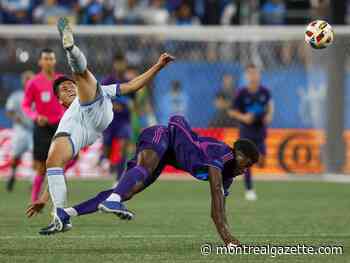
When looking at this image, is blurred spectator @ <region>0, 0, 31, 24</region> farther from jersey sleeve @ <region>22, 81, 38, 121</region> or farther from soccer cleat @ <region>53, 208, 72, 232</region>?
soccer cleat @ <region>53, 208, 72, 232</region>

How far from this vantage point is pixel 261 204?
18.0m

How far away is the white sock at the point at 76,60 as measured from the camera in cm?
1092

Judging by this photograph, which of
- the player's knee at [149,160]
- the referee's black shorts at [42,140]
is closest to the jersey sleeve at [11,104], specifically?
the referee's black shorts at [42,140]

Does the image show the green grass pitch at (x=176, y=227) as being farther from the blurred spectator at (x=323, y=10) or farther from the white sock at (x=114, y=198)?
the blurred spectator at (x=323, y=10)

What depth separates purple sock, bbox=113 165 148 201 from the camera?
35.8ft

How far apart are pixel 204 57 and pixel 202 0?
4.02m

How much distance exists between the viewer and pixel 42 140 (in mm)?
16609

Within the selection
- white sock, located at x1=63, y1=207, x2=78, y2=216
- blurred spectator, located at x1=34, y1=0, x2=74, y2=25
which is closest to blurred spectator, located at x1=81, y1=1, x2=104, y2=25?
blurred spectator, located at x1=34, y1=0, x2=74, y2=25

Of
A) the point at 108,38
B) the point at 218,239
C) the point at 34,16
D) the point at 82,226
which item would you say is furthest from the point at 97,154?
the point at 218,239

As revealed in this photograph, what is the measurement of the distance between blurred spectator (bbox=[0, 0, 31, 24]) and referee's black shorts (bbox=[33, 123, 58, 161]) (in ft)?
40.1

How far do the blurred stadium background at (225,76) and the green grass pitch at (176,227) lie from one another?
130 inches

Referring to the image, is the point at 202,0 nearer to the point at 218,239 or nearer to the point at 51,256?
the point at 218,239

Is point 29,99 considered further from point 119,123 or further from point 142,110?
point 142,110

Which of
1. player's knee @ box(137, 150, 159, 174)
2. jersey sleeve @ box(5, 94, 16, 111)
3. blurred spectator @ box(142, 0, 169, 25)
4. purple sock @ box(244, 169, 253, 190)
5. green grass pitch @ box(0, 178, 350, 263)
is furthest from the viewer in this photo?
blurred spectator @ box(142, 0, 169, 25)
